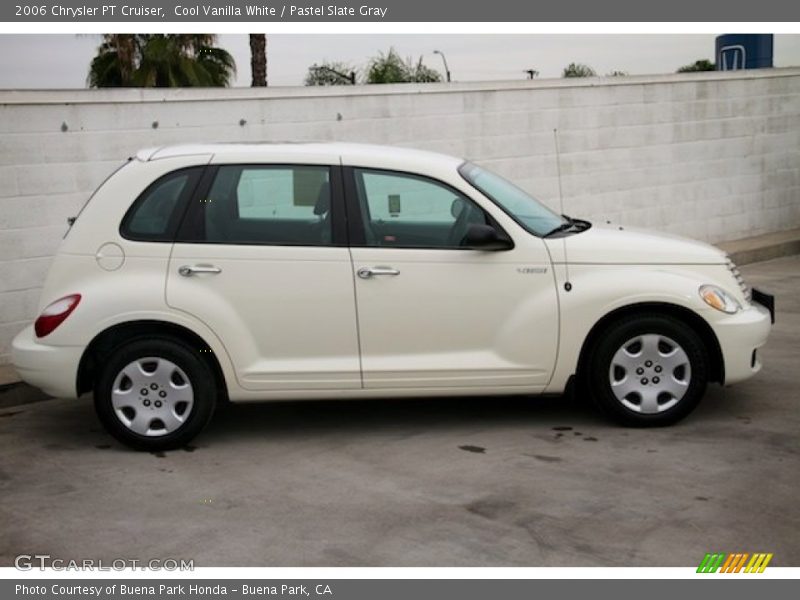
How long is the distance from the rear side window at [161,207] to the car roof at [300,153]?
0.16 metres

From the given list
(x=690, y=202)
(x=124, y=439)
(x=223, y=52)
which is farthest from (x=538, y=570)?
(x=223, y=52)

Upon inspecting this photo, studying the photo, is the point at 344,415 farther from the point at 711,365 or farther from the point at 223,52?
the point at 223,52

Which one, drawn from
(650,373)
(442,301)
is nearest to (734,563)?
(650,373)

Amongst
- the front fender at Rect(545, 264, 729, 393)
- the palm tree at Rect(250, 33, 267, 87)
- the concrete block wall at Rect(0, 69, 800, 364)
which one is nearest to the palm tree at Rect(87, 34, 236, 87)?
the palm tree at Rect(250, 33, 267, 87)

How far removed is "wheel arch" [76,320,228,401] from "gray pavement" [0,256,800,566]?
50 centimetres

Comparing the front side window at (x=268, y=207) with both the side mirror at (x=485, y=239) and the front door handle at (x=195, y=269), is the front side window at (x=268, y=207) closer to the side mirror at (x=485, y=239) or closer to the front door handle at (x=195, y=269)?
the front door handle at (x=195, y=269)

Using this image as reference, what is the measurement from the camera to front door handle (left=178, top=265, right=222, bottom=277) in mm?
6590

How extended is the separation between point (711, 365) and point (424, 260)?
180 cm

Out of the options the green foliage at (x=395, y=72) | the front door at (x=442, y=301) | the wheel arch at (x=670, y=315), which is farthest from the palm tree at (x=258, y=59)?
the wheel arch at (x=670, y=315)

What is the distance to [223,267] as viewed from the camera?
6609 mm

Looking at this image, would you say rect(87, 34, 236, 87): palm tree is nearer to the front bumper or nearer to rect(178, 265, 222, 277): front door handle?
rect(178, 265, 222, 277): front door handle

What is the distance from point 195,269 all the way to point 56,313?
815 mm

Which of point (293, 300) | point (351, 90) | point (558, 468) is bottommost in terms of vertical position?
point (558, 468)

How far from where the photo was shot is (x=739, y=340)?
6.80 meters
